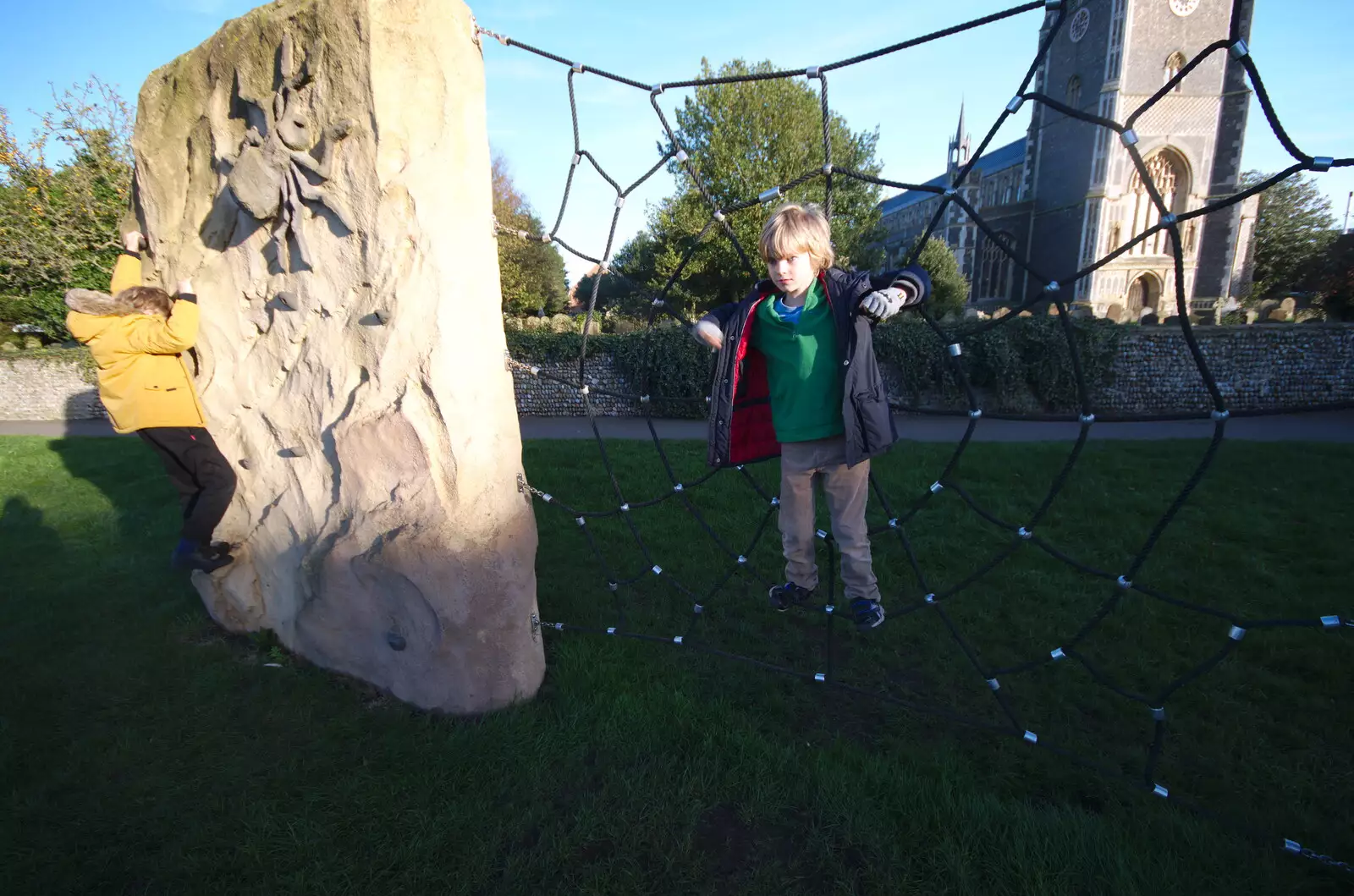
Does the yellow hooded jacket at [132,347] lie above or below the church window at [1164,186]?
below

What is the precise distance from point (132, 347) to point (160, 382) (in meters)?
0.18

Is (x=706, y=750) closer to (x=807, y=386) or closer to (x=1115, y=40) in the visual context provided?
(x=807, y=386)

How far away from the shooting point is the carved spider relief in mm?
2641

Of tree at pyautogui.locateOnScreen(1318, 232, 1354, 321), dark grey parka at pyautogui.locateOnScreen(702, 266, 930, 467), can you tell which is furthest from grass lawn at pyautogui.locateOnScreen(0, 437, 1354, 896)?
tree at pyautogui.locateOnScreen(1318, 232, 1354, 321)

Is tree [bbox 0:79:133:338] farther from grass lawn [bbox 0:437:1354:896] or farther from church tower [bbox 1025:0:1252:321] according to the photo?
church tower [bbox 1025:0:1252:321]

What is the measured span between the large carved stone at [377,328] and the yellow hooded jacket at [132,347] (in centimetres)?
35

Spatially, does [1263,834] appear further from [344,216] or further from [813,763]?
[344,216]

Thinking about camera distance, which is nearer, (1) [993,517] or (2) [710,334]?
(2) [710,334]

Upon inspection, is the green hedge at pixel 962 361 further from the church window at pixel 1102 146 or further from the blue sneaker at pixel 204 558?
the church window at pixel 1102 146

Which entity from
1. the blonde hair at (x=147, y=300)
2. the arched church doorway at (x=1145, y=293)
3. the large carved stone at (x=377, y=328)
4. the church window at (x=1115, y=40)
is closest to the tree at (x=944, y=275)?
the arched church doorway at (x=1145, y=293)

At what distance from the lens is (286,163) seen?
2.72 meters

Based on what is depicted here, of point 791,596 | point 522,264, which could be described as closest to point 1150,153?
point 522,264

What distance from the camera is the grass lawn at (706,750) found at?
2016 millimetres

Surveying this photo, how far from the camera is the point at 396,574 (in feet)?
8.75
